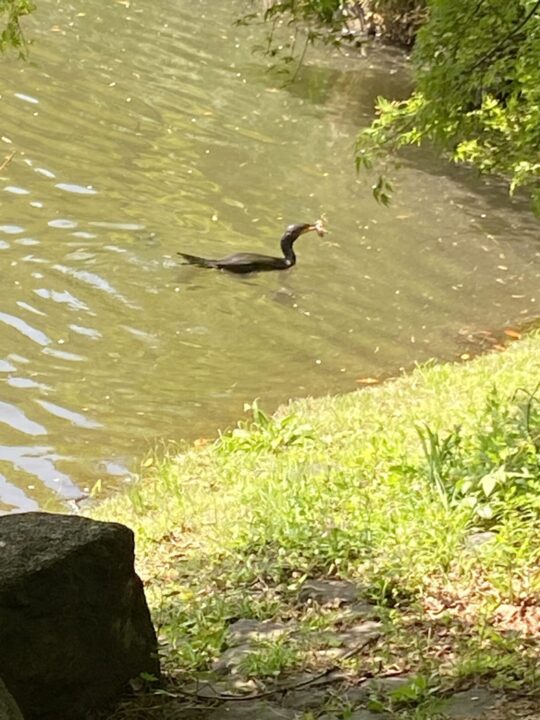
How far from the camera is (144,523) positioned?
629 cm

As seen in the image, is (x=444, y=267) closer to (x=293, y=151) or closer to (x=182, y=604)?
(x=293, y=151)

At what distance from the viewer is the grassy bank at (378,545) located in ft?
13.5

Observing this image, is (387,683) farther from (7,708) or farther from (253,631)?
(7,708)

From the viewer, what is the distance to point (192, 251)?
12930mm

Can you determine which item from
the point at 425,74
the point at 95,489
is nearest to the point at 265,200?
the point at 95,489

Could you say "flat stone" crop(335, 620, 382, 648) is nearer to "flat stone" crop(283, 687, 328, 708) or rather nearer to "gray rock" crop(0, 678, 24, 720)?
"flat stone" crop(283, 687, 328, 708)

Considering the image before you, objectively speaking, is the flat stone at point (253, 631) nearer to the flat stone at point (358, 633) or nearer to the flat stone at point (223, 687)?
the flat stone at point (358, 633)

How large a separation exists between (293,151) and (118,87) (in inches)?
135

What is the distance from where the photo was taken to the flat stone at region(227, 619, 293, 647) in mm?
4383

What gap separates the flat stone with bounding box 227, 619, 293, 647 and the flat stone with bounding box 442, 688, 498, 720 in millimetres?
852

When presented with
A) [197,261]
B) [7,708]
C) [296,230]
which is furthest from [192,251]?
[7,708]

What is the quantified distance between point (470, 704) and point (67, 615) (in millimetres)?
1309

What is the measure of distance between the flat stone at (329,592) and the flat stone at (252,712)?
0.90m

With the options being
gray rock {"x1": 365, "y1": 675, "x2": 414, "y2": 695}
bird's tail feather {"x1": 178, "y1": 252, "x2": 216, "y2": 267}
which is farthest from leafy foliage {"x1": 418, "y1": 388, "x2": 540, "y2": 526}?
bird's tail feather {"x1": 178, "y1": 252, "x2": 216, "y2": 267}
